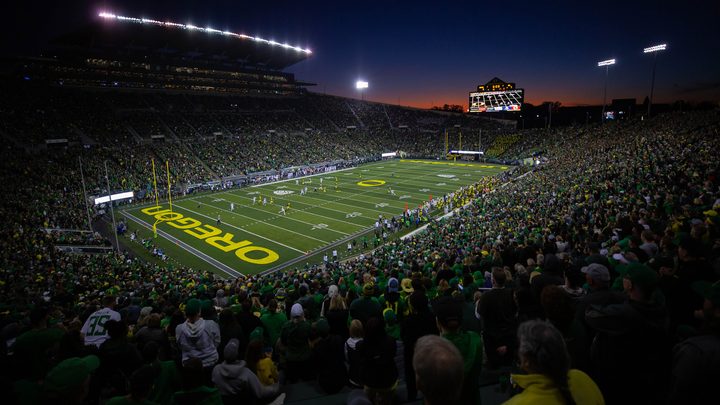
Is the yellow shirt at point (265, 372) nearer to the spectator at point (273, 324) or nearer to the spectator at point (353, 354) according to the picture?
the spectator at point (353, 354)

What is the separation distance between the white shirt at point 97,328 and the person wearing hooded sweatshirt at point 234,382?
294cm

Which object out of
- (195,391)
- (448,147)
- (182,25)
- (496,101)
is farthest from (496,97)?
(195,391)

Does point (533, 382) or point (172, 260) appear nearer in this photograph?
point (533, 382)

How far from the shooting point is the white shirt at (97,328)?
18.0 ft

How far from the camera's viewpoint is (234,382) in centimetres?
347

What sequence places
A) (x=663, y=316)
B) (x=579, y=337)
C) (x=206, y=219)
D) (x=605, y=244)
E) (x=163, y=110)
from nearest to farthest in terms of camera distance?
(x=663, y=316) → (x=579, y=337) → (x=605, y=244) → (x=206, y=219) → (x=163, y=110)

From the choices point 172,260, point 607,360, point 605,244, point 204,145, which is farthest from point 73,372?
point 204,145

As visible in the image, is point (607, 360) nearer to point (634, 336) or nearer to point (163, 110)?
point (634, 336)

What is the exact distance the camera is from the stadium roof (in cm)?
4891

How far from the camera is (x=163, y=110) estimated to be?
58156 millimetres

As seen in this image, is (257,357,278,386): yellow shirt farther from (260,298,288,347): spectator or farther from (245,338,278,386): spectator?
(260,298,288,347): spectator

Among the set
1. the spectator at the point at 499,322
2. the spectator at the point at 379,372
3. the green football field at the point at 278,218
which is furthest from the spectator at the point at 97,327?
the green football field at the point at 278,218

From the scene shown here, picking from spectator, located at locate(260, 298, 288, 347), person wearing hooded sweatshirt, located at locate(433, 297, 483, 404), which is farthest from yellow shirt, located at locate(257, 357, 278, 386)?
person wearing hooded sweatshirt, located at locate(433, 297, 483, 404)

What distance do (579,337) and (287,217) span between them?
92.8 ft
